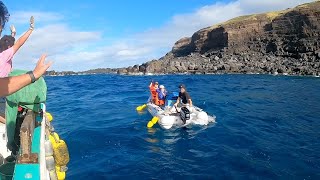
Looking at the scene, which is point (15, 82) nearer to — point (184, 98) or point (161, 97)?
point (184, 98)

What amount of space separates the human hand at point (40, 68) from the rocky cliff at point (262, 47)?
57.3 metres

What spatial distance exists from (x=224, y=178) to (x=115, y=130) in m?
7.87

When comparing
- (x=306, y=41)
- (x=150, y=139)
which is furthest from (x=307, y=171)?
(x=306, y=41)

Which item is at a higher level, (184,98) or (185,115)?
(184,98)

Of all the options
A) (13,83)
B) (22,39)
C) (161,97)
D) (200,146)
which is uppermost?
(22,39)

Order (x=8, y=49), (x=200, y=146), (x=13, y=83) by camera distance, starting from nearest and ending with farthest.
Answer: (x=13, y=83) < (x=8, y=49) < (x=200, y=146)

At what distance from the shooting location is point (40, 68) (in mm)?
3223

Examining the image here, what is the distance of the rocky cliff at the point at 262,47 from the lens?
6701cm

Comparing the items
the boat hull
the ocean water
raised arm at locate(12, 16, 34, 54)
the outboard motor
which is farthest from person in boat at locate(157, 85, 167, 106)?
raised arm at locate(12, 16, 34, 54)

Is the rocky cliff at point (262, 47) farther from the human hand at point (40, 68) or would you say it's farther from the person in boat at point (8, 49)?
the human hand at point (40, 68)

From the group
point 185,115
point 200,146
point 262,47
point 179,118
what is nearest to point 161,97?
point 179,118

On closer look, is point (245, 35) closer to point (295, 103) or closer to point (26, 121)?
point (295, 103)

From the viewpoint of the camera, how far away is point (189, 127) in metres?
16.0

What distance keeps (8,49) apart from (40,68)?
151 cm
